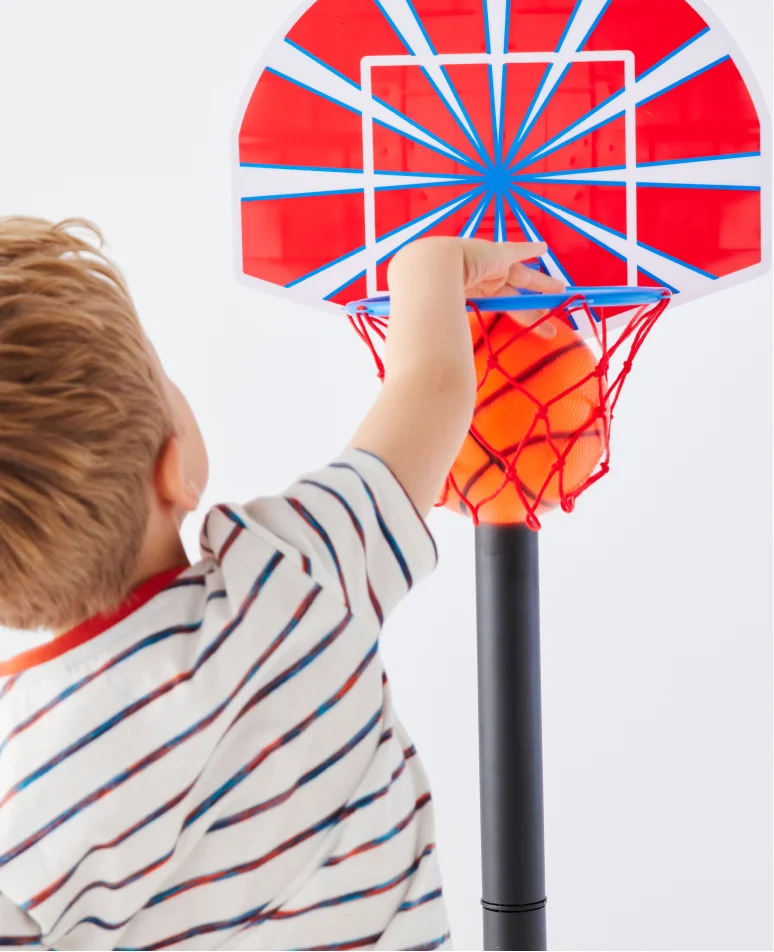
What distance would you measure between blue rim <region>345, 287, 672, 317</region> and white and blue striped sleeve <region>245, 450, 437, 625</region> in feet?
1.05

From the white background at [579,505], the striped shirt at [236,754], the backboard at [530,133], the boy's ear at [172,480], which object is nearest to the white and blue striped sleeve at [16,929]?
the striped shirt at [236,754]

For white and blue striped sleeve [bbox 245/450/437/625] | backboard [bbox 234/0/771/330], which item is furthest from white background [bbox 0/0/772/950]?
white and blue striped sleeve [bbox 245/450/437/625]

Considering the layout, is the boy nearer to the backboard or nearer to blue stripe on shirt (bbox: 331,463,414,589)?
blue stripe on shirt (bbox: 331,463,414,589)

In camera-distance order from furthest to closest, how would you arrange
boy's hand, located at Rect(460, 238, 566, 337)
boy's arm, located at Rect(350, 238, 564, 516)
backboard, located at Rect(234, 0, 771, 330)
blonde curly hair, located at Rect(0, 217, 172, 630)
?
backboard, located at Rect(234, 0, 771, 330)
boy's hand, located at Rect(460, 238, 566, 337)
boy's arm, located at Rect(350, 238, 564, 516)
blonde curly hair, located at Rect(0, 217, 172, 630)

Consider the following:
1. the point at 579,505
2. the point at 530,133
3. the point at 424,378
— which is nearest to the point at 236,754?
the point at 424,378

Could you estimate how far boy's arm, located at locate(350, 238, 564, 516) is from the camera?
0.75m

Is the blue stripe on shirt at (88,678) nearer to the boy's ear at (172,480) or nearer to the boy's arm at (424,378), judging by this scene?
the boy's ear at (172,480)

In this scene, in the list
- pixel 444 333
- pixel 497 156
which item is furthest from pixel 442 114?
pixel 444 333

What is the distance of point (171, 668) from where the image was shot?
66 cm

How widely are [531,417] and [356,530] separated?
1.22 ft

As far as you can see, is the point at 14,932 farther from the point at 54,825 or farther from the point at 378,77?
the point at 378,77

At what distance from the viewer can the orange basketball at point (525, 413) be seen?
3.44 feet

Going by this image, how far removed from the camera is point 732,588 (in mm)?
1890

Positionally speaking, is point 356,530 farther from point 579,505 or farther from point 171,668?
point 579,505
